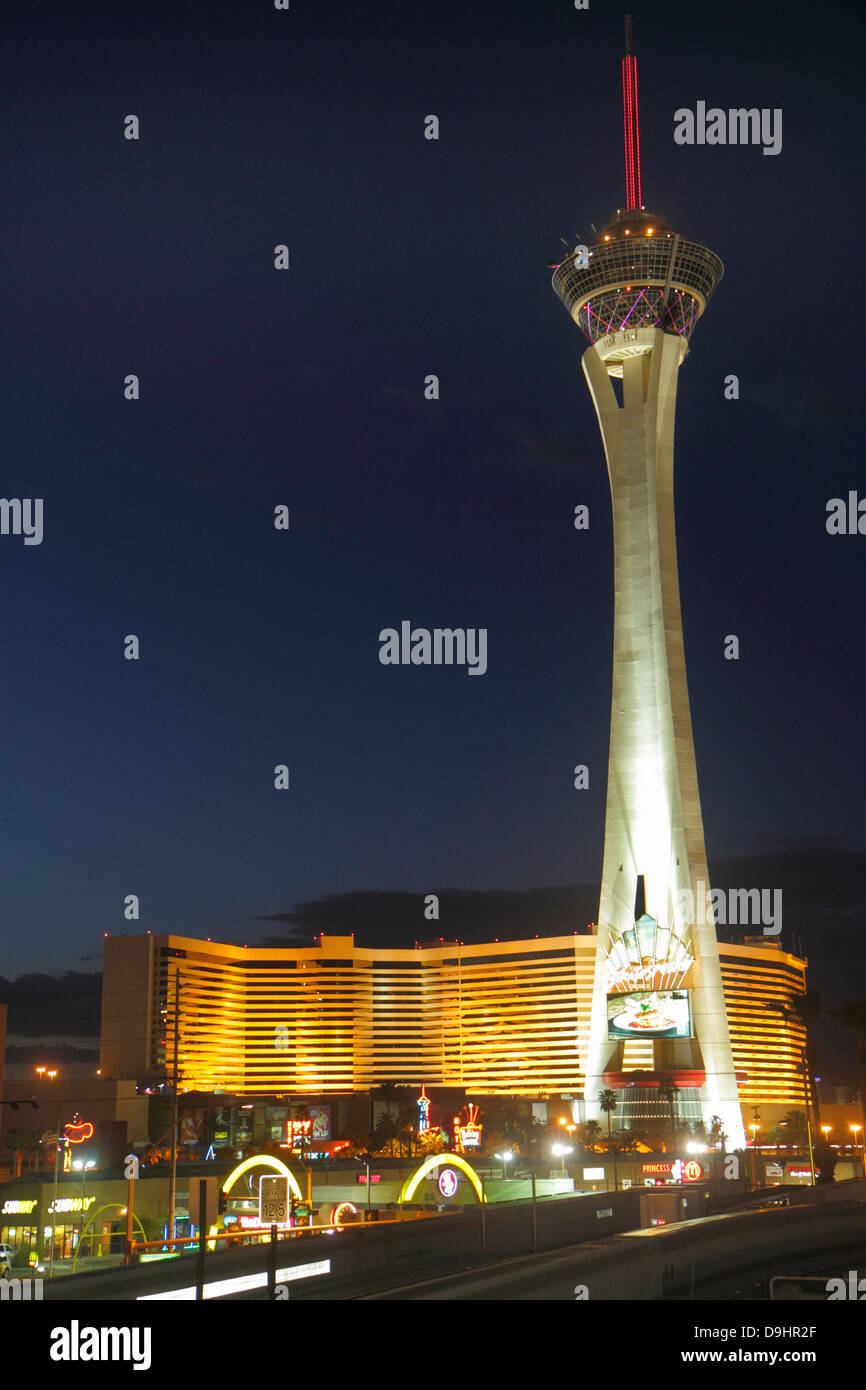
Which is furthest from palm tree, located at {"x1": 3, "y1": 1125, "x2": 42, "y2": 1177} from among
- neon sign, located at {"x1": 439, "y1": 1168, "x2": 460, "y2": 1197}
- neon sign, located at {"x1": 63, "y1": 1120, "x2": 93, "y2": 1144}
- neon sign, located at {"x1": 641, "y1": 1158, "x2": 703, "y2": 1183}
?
neon sign, located at {"x1": 439, "y1": 1168, "x2": 460, "y2": 1197}

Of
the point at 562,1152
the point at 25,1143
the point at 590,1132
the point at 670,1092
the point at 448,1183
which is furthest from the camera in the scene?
the point at 590,1132

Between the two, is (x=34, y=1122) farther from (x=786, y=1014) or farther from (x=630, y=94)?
(x=630, y=94)

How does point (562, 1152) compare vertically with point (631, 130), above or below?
below

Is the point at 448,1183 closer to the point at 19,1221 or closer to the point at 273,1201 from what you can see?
the point at 273,1201

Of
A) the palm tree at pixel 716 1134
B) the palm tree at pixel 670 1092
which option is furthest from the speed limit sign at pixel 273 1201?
the palm tree at pixel 670 1092

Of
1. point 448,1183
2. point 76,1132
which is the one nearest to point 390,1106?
point 76,1132

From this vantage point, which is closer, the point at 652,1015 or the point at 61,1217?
the point at 61,1217

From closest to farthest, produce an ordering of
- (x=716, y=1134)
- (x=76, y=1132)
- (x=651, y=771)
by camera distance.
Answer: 1. (x=76, y=1132)
2. (x=716, y=1134)
3. (x=651, y=771)
